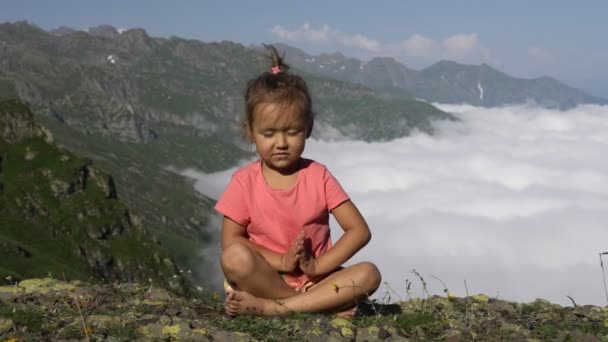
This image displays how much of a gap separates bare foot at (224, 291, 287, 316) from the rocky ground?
0.43ft

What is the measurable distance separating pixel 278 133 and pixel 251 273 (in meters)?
1.94

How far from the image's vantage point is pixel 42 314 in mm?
7926

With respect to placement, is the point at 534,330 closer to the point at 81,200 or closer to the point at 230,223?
the point at 230,223

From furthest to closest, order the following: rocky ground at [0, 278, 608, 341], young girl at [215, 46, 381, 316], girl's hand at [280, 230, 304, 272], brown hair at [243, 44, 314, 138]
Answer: young girl at [215, 46, 381, 316], brown hair at [243, 44, 314, 138], girl's hand at [280, 230, 304, 272], rocky ground at [0, 278, 608, 341]

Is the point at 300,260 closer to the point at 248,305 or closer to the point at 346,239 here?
the point at 346,239

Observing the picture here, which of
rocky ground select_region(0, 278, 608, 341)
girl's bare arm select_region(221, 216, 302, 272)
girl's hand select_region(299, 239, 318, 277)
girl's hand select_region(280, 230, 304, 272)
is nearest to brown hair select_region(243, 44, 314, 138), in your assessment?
girl's bare arm select_region(221, 216, 302, 272)

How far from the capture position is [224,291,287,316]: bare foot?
327 inches

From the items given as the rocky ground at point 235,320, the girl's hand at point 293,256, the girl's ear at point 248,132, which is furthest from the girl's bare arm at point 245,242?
the girl's ear at point 248,132

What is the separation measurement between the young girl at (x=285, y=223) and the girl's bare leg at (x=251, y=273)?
0.01 m

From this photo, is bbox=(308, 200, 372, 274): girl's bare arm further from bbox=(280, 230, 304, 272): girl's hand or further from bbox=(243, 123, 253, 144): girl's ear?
bbox=(243, 123, 253, 144): girl's ear

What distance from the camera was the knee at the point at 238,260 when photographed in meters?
8.27

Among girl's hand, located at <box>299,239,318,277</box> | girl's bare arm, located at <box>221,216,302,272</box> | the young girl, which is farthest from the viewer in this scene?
girl's bare arm, located at <box>221,216,302,272</box>

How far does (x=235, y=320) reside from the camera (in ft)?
26.9

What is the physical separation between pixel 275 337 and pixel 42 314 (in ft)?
10.2
